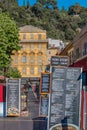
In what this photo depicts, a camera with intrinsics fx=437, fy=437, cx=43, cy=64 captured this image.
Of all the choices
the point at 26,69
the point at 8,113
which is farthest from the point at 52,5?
the point at 8,113

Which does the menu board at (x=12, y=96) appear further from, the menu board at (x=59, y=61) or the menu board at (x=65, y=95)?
the menu board at (x=65, y=95)

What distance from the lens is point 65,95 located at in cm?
1286

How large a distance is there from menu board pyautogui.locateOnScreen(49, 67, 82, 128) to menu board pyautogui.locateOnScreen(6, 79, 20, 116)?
234 cm

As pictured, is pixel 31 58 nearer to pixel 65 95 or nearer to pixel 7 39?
pixel 7 39

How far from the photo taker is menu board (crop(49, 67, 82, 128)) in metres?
12.8

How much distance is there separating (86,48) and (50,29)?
Result: 110 m

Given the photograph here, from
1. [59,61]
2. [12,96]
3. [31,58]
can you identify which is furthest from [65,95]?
[31,58]

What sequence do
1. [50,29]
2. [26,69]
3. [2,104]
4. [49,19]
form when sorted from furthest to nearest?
1. [49,19]
2. [50,29]
3. [26,69]
4. [2,104]

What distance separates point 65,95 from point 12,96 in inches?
110

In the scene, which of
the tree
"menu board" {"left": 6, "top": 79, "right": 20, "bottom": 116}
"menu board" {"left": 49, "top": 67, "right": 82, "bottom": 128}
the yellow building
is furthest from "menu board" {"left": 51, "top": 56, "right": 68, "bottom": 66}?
the yellow building

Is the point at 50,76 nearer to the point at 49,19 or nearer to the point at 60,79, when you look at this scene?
the point at 60,79

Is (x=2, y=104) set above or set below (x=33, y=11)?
below

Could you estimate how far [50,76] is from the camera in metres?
12.9

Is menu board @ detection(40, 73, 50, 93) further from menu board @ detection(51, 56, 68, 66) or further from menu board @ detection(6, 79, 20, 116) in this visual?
menu board @ detection(6, 79, 20, 116)
